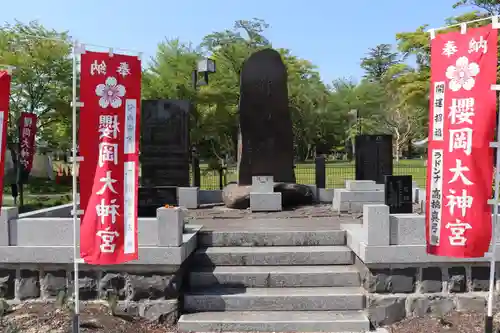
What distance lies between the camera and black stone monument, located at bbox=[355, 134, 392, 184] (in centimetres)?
1297

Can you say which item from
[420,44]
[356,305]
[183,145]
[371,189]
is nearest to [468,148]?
[356,305]

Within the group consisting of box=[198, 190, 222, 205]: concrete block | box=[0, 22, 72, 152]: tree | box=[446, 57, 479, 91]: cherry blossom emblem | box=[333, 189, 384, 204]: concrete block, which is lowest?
box=[198, 190, 222, 205]: concrete block

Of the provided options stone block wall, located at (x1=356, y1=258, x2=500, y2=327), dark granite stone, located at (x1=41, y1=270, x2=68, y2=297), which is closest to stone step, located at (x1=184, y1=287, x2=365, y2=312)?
stone block wall, located at (x1=356, y1=258, x2=500, y2=327)

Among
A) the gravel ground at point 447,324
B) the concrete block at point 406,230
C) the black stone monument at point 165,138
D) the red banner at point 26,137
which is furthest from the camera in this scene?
the red banner at point 26,137

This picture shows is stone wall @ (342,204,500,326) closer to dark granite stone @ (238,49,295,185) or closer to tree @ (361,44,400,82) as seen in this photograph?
dark granite stone @ (238,49,295,185)

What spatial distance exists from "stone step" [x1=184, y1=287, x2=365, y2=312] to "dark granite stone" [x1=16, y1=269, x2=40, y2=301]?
1933mm

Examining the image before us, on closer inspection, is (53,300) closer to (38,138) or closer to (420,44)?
(38,138)

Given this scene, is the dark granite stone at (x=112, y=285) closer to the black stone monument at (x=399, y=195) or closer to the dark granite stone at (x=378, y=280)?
the dark granite stone at (x=378, y=280)

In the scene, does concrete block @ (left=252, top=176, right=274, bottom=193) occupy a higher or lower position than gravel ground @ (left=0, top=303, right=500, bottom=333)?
higher

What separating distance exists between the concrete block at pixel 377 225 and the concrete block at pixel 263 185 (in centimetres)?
488

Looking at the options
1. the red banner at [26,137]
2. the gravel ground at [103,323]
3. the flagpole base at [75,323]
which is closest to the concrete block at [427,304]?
the gravel ground at [103,323]

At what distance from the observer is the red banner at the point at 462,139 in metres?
4.62

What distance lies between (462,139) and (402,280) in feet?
6.86

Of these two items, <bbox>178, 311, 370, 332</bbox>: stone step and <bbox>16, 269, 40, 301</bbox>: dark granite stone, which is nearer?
<bbox>178, 311, 370, 332</bbox>: stone step
